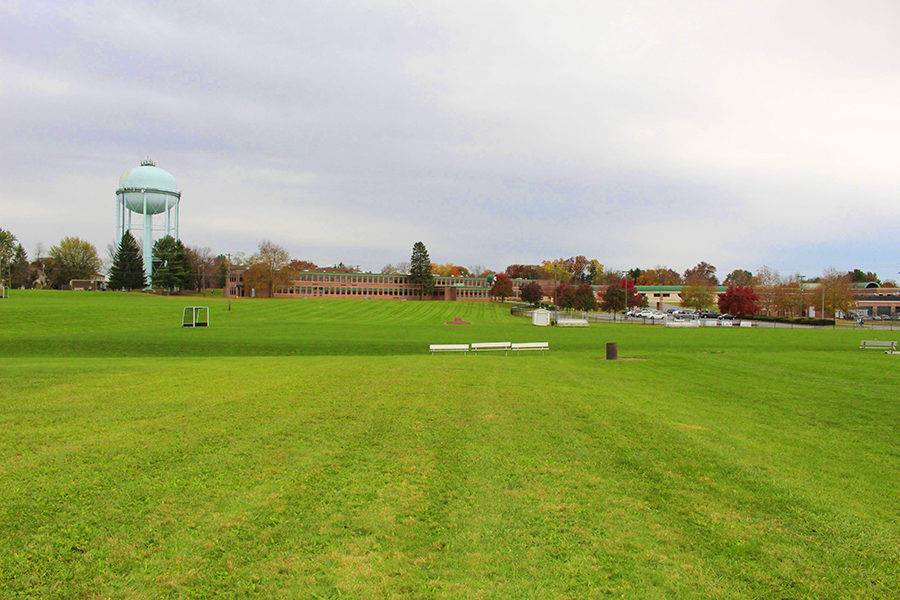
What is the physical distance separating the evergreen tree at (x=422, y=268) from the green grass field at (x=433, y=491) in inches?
4446

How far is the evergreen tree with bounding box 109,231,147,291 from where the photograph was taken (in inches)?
3538

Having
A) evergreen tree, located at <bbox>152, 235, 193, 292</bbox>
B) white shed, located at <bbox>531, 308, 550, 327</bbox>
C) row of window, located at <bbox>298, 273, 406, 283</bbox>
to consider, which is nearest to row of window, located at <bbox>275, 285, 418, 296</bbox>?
row of window, located at <bbox>298, 273, 406, 283</bbox>

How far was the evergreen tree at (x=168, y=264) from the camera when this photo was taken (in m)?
91.6

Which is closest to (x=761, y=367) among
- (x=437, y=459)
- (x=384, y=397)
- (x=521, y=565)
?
(x=384, y=397)

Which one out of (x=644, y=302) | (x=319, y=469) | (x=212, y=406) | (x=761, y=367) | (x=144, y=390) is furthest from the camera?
(x=644, y=302)

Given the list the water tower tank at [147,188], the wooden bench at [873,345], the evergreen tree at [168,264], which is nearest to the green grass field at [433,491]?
the wooden bench at [873,345]

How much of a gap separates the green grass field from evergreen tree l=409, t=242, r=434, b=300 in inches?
4446

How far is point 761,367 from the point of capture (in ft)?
68.6

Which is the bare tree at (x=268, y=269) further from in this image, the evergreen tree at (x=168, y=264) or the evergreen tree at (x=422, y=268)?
the evergreen tree at (x=422, y=268)

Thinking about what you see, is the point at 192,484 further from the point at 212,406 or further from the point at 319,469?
the point at 212,406

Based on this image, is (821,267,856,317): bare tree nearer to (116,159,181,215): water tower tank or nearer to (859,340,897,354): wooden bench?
(859,340,897,354): wooden bench

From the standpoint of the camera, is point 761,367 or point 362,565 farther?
point 761,367

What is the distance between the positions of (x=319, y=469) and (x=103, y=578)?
9.95 ft

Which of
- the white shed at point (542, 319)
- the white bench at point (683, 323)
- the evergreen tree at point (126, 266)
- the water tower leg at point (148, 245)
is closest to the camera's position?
the white bench at point (683, 323)
